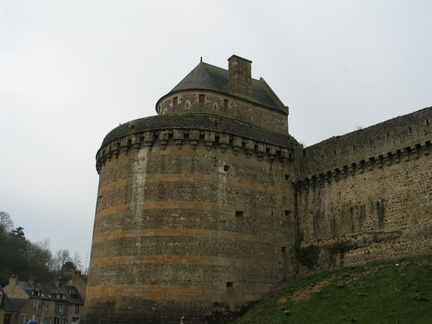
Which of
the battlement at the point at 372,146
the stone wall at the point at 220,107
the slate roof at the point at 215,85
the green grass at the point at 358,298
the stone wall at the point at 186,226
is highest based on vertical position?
the slate roof at the point at 215,85

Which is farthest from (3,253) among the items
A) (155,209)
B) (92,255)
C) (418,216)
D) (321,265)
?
(418,216)

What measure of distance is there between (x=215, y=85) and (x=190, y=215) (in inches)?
365

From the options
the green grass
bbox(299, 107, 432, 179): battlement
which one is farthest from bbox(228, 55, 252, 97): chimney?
the green grass

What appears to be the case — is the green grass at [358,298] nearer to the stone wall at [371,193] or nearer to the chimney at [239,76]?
the stone wall at [371,193]

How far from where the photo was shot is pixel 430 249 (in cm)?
2031

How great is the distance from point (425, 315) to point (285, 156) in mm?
13447

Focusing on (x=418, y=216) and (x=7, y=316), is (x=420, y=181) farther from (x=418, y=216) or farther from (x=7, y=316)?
(x=7, y=316)

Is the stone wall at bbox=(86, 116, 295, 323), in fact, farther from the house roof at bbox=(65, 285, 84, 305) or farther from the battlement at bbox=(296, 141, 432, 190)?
the house roof at bbox=(65, 285, 84, 305)

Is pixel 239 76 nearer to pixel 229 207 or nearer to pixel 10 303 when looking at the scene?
pixel 229 207

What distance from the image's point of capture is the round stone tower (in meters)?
23.1

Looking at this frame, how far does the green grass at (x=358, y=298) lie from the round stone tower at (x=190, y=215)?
2291mm

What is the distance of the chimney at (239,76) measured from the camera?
29.7 meters

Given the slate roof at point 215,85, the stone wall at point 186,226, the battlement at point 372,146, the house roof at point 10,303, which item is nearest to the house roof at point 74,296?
the house roof at point 10,303

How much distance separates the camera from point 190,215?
24.0 metres
